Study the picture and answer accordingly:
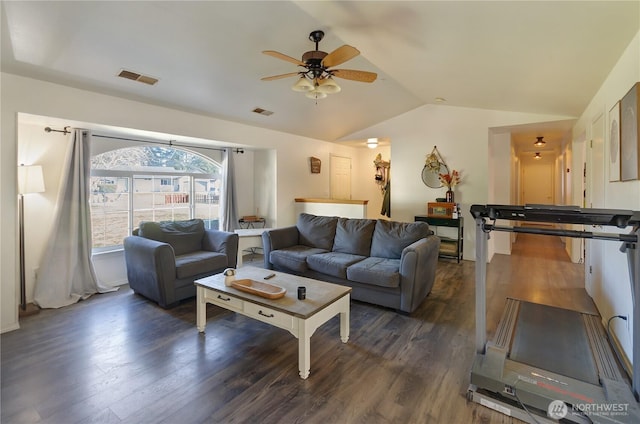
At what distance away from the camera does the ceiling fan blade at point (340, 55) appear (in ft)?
8.48

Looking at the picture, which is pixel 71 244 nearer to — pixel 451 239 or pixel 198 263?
pixel 198 263

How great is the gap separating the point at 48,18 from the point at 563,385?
4576 mm

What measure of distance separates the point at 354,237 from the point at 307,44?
2.46 metres

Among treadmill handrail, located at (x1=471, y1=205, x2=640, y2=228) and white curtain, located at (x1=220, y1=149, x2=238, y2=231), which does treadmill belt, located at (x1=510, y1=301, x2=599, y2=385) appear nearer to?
treadmill handrail, located at (x1=471, y1=205, x2=640, y2=228)

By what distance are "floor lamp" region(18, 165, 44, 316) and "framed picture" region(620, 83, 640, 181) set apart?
5374 mm

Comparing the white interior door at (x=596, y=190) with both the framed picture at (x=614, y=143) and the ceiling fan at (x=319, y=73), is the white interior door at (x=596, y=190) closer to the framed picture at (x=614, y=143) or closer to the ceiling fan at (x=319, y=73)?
the framed picture at (x=614, y=143)

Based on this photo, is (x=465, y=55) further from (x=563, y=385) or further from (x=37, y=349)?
(x=37, y=349)

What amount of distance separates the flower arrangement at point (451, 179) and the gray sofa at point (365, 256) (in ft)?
7.73

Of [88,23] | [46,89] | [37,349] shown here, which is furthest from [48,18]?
[37,349]

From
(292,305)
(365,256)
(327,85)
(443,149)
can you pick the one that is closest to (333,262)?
(365,256)

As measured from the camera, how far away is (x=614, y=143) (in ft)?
8.45

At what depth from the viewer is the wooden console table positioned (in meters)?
5.61

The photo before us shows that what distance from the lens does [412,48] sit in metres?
3.28

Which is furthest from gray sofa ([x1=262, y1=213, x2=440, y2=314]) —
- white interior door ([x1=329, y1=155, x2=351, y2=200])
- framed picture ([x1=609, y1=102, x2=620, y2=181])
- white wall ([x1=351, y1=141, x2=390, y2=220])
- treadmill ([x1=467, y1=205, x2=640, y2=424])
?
white wall ([x1=351, y1=141, x2=390, y2=220])
